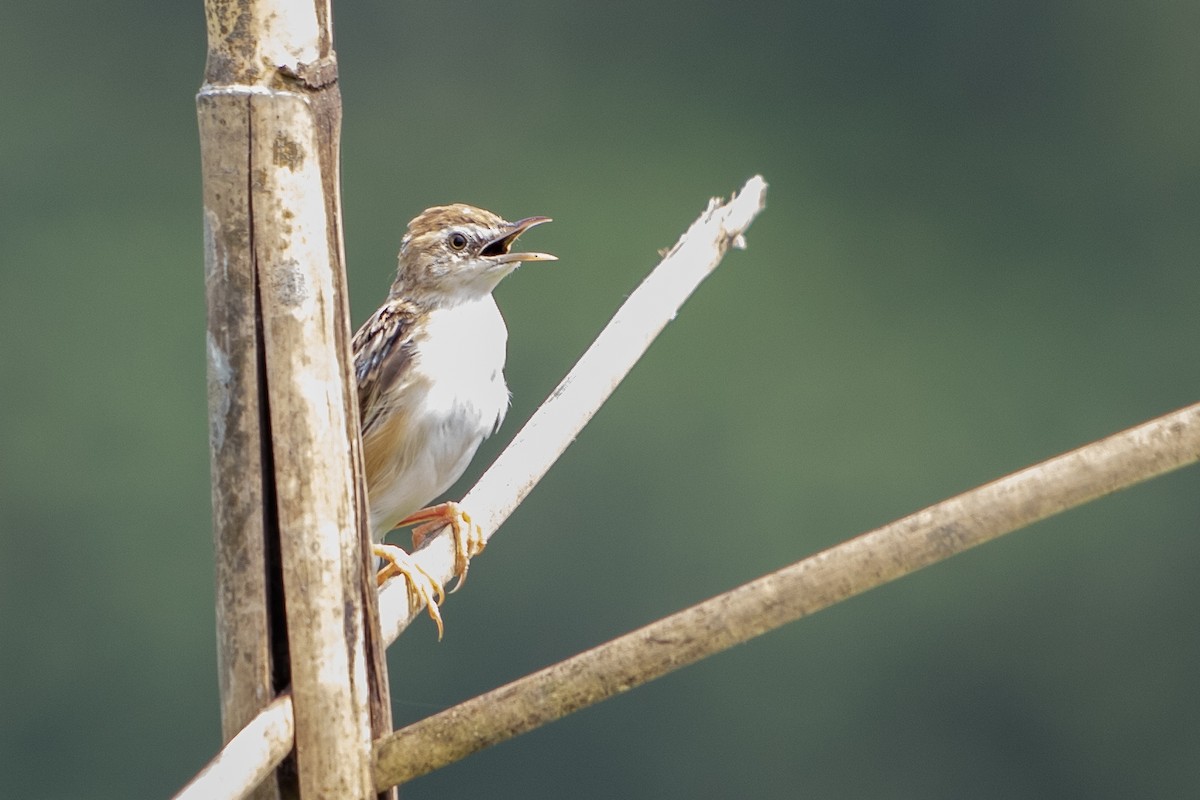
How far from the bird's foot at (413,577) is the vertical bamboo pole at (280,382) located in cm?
91

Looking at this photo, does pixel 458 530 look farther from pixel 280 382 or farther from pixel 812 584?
pixel 812 584

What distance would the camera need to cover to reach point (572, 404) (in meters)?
2.80

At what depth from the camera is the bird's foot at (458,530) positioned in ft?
10.8

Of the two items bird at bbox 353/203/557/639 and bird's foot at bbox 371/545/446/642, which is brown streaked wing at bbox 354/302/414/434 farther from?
bird's foot at bbox 371/545/446/642

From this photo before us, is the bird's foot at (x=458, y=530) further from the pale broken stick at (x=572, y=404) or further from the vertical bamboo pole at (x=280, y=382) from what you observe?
the vertical bamboo pole at (x=280, y=382)

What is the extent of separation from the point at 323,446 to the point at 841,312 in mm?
15414

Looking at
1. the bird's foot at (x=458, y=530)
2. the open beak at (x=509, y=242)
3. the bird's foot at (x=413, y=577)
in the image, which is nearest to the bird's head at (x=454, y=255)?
the open beak at (x=509, y=242)

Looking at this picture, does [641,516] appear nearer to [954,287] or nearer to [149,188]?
[954,287]

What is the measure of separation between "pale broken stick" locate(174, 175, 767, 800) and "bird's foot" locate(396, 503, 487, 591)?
36 millimetres

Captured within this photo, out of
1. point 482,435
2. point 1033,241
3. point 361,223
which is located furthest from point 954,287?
point 482,435

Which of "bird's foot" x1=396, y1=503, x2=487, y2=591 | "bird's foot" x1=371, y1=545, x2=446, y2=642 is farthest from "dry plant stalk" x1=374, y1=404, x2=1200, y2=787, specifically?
"bird's foot" x1=371, y1=545, x2=446, y2=642

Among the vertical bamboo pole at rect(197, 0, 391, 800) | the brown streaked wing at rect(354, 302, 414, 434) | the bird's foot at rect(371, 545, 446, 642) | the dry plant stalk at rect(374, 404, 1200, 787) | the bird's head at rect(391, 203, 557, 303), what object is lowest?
the dry plant stalk at rect(374, 404, 1200, 787)

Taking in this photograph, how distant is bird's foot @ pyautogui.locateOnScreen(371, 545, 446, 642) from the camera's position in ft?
10.7

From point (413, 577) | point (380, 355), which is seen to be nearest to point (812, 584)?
point (413, 577)
